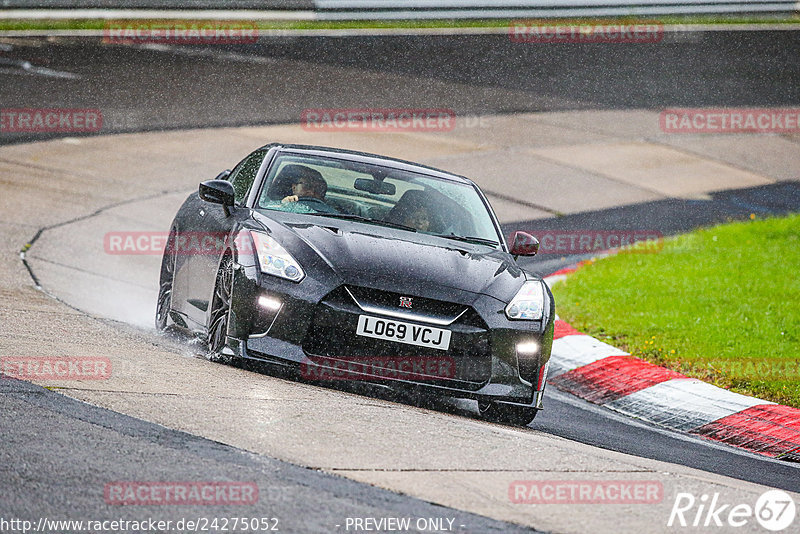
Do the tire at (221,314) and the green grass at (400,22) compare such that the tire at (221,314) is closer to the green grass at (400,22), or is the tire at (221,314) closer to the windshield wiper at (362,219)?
the windshield wiper at (362,219)

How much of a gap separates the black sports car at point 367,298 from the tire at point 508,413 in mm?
11

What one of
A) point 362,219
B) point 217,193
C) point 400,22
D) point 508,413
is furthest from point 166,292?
point 400,22

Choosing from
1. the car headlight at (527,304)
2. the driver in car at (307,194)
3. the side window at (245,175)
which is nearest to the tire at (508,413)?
the car headlight at (527,304)

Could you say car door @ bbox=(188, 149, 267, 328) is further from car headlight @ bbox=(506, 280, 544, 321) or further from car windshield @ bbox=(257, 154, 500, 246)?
car headlight @ bbox=(506, 280, 544, 321)

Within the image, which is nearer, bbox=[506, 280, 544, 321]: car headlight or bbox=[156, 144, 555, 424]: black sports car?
bbox=[156, 144, 555, 424]: black sports car

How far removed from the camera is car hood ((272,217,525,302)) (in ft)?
21.2

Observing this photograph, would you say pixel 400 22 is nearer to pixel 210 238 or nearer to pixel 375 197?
pixel 375 197

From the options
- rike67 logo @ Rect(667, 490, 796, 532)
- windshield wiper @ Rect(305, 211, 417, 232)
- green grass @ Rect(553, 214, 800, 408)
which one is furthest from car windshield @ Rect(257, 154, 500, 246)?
rike67 logo @ Rect(667, 490, 796, 532)

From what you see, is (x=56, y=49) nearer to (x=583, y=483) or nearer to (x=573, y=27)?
(x=573, y=27)

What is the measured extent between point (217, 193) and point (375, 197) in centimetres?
105

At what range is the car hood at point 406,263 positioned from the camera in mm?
6473

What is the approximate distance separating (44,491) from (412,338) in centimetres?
251

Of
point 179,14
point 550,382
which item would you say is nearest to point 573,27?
point 179,14

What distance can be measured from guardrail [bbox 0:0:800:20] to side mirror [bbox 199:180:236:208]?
20394mm
